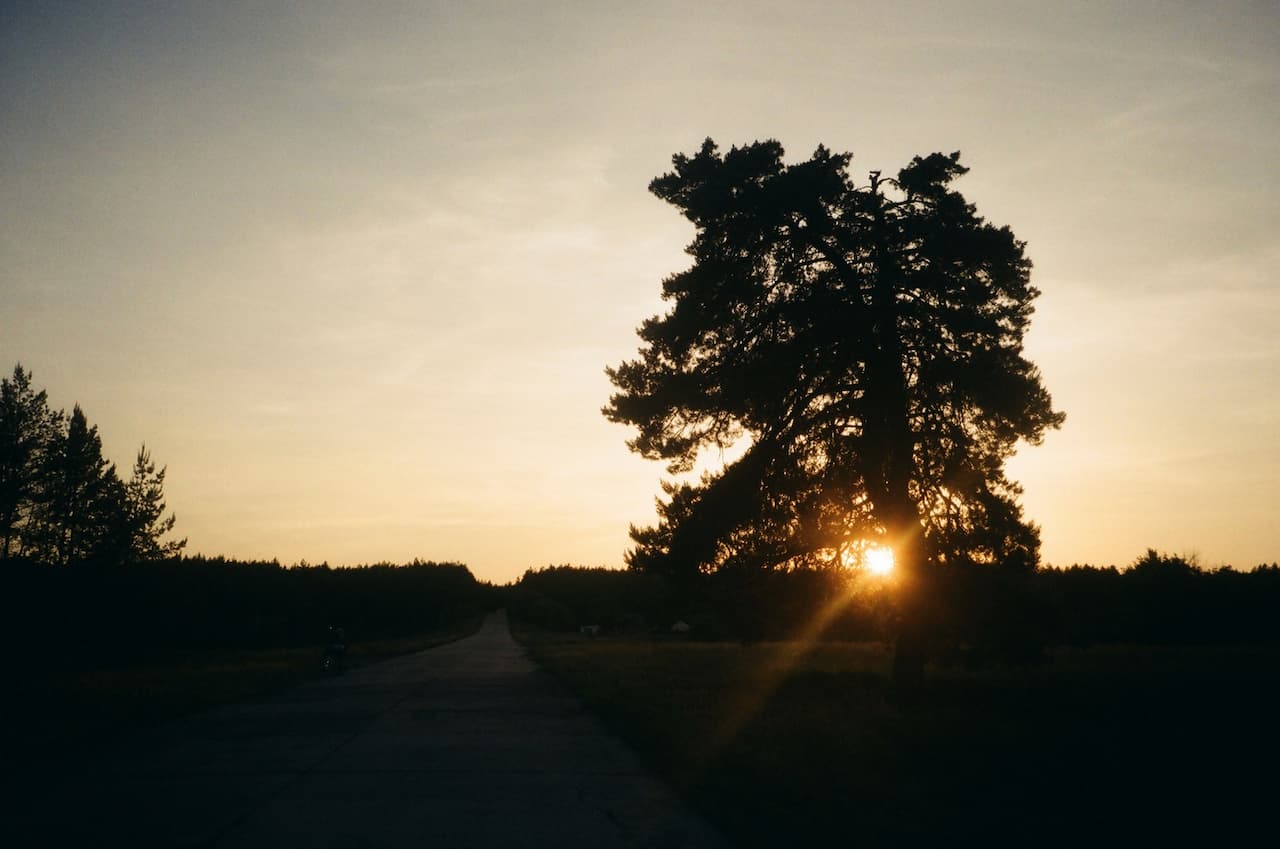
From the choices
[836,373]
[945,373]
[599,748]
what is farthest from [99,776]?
[945,373]

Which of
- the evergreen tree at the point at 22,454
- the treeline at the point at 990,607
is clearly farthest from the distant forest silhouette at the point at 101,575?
the treeline at the point at 990,607

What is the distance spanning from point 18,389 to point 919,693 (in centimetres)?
6427

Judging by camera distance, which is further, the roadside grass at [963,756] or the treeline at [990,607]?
the treeline at [990,607]

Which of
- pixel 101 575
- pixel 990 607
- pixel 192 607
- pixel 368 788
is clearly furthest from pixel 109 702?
pixel 192 607

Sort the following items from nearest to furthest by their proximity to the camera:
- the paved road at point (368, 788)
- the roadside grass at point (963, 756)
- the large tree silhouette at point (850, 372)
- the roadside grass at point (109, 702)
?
the paved road at point (368, 788) < the roadside grass at point (963, 756) < the roadside grass at point (109, 702) < the large tree silhouette at point (850, 372)

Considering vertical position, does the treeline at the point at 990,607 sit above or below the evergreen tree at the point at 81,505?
below

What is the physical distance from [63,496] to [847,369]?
63453mm

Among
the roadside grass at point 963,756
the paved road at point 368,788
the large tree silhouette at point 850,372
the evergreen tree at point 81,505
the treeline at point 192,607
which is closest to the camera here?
the paved road at point 368,788

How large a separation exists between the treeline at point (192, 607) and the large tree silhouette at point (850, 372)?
39254 millimetres

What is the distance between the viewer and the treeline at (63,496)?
58438 mm

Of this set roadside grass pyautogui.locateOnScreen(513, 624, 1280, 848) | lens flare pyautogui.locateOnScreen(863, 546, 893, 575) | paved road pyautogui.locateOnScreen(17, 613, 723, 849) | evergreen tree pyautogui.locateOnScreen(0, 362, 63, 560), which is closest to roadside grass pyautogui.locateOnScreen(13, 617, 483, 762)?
paved road pyautogui.locateOnScreen(17, 613, 723, 849)

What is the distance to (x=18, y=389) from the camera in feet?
196

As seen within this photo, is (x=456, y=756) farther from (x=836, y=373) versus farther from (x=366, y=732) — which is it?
(x=836, y=373)

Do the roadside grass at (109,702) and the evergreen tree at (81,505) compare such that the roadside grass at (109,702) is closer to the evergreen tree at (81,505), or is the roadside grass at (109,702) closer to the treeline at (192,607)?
the treeline at (192,607)
